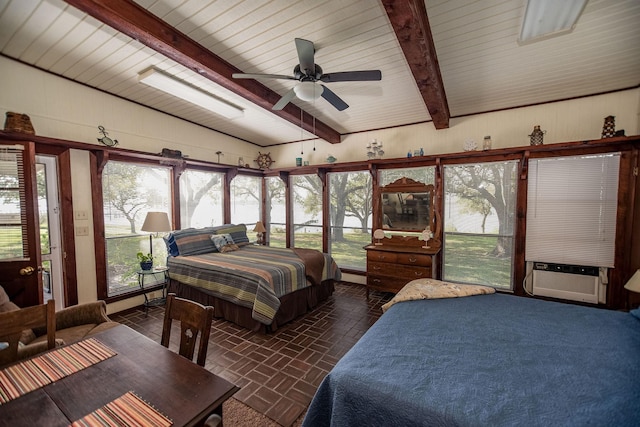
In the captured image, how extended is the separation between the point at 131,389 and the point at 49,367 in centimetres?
52

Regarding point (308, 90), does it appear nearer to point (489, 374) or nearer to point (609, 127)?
point (489, 374)

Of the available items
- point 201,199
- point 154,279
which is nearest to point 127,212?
point 154,279

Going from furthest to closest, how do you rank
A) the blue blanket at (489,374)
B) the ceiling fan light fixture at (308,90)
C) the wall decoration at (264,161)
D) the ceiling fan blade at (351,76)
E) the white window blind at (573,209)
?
the wall decoration at (264,161)
the white window blind at (573,209)
the ceiling fan light fixture at (308,90)
the ceiling fan blade at (351,76)
the blue blanket at (489,374)

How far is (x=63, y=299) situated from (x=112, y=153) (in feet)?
6.48

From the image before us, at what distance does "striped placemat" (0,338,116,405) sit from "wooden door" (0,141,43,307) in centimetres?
175

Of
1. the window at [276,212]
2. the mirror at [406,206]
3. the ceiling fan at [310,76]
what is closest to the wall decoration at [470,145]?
the mirror at [406,206]

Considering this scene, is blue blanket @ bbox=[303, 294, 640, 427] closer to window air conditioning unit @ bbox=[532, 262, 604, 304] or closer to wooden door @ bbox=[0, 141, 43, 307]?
window air conditioning unit @ bbox=[532, 262, 604, 304]

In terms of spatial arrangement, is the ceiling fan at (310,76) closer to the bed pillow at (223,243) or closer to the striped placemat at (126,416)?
the striped placemat at (126,416)

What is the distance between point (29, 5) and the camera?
7.38 feet

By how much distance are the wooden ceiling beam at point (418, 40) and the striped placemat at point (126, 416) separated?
8.44ft

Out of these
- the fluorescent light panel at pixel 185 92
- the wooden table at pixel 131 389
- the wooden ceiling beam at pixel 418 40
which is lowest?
the wooden table at pixel 131 389

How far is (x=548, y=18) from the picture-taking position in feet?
7.23

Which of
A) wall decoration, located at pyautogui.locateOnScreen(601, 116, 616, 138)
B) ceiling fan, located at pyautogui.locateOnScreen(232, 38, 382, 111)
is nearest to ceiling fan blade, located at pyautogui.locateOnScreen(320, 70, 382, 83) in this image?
ceiling fan, located at pyautogui.locateOnScreen(232, 38, 382, 111)

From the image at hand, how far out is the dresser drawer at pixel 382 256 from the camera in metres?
4.12
